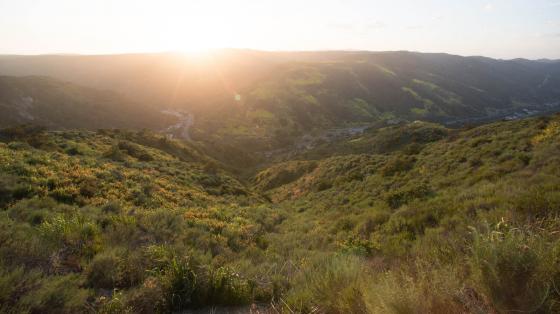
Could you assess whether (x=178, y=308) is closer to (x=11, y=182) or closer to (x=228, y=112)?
(x=11, y=182)

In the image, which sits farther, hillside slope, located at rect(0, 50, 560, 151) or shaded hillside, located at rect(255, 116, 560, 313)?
hillside slope, located at rect(0, 50, 560, 151)

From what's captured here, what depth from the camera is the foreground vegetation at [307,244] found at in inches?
106

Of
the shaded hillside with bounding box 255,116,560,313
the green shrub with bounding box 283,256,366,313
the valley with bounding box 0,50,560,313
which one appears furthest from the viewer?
the green shrub with bounding box 283,256,366,313

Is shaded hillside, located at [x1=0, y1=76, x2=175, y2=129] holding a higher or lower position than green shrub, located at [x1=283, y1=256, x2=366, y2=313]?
lower

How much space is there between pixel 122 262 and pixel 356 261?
3074 millimetres

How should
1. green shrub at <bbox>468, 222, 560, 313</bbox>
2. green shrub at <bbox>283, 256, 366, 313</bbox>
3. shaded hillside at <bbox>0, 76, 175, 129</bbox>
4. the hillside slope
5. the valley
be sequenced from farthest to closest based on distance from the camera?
the hillside slope, shaded hillside at <bbox>0, 76, 175, 129</bbox>, green shrub at <bbox>283, 256, 366, 313</bbox>, the valley, green shrub at <bbox>468, 222, 560, 313</bbox>

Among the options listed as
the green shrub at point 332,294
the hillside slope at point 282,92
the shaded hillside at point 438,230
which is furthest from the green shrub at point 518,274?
the hillside slope at point 282,92

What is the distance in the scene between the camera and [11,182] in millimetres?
8133

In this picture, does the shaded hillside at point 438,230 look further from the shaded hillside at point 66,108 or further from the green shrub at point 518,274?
the shaded hillside at point 66,108

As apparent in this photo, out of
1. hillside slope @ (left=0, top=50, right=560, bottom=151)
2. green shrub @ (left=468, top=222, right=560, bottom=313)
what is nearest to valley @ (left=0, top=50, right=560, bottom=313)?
green shrub @ (left=468, top=222, right=560, bottom=313)

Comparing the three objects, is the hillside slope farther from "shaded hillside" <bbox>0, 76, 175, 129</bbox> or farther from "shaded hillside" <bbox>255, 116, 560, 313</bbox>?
"shaded hillside" <bbox>255, 116, 560, 313</bbox>

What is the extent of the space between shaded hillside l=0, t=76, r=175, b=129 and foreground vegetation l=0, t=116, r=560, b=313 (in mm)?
47703

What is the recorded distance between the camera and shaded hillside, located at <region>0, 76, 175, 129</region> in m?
54.7

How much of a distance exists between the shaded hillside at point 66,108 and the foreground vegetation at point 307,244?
4770 centimetres
